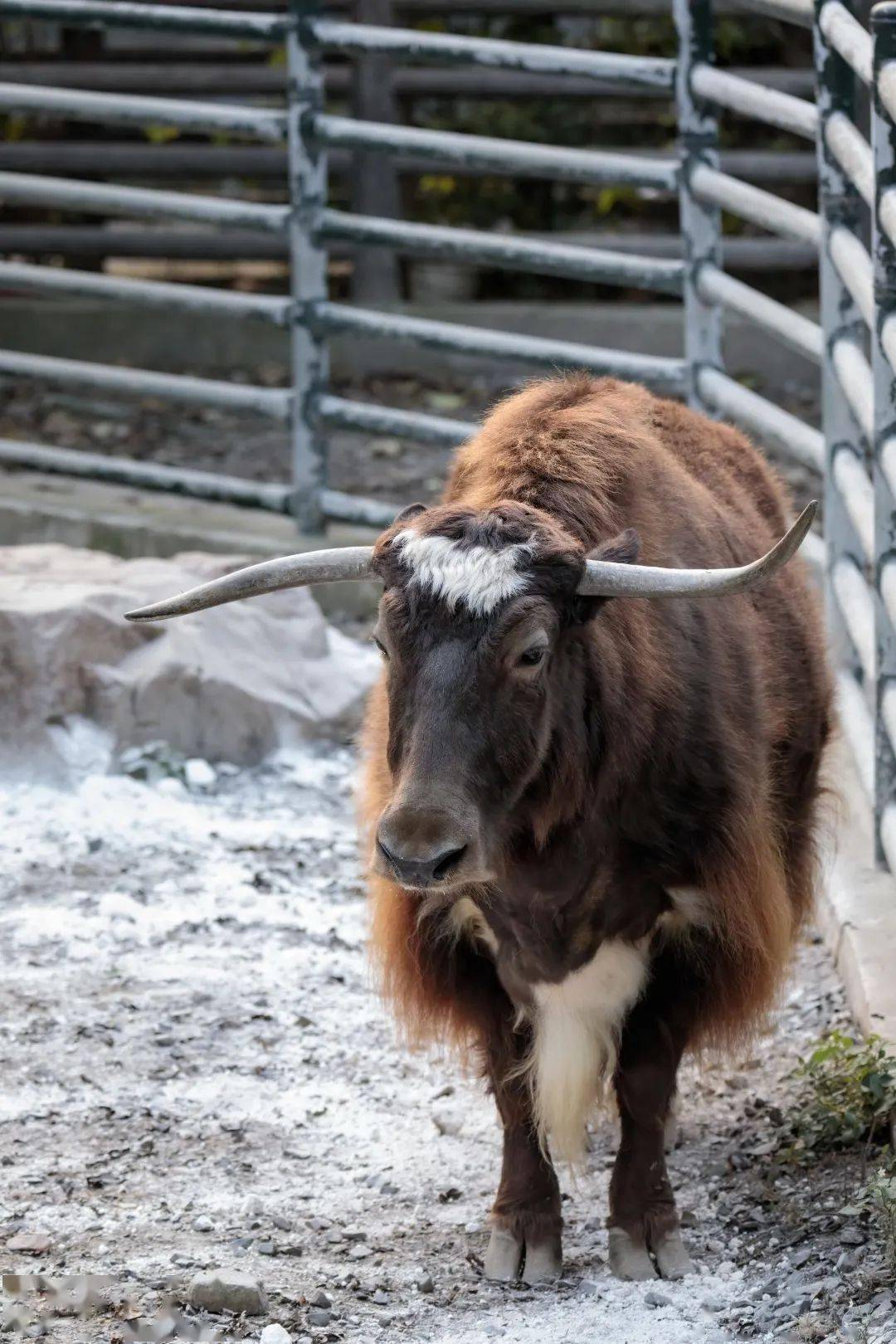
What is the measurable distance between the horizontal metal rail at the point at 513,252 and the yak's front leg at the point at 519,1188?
3462mm

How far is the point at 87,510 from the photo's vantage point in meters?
7.68

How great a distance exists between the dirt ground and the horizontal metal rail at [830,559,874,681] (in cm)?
74

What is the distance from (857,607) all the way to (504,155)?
2487mm

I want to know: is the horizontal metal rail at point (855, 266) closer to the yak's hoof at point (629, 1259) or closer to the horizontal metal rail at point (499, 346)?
the horizontal metal rail at point (499, 346)

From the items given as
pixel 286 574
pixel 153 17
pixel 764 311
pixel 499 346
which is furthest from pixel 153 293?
pixel 286 574

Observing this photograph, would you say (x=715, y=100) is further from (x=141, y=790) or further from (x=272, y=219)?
(x=141, y=790)

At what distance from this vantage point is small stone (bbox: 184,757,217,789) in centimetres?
574

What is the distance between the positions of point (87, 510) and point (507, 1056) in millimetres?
4558

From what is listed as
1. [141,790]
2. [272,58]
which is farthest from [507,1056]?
[272,58]

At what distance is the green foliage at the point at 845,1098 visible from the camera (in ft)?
11.7

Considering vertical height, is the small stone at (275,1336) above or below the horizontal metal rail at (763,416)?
below

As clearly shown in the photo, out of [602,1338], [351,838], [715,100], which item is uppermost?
[715,100]

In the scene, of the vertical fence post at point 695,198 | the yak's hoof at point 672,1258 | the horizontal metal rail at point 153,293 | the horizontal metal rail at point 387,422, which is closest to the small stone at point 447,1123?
the yak's hoof at point 672,1258

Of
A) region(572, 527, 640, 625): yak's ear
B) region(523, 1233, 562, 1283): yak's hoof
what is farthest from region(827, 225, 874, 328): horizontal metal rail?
region(523, 1233, 562, 1283): yak's hoof
